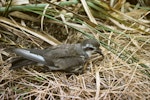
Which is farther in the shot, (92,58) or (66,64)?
(92,58)

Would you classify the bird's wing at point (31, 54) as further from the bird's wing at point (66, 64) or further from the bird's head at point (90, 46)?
the bird's head at point (90, 46)

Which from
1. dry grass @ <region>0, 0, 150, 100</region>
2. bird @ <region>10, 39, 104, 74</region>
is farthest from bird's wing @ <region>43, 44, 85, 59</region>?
dry grass @ <region>0, 0, 150, 100</region>

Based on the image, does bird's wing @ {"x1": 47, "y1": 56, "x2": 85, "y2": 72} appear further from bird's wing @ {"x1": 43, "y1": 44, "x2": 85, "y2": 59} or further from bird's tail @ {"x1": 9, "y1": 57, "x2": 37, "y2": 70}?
bird's tail @ {"x1": 9, "y1": 57, "x2": 37, "y2": 70}

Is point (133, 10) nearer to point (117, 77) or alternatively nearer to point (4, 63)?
point (117, 77)

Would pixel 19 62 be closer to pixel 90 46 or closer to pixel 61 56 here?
pixel 61 56

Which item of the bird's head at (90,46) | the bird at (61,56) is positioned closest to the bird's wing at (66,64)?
the bird at (61,56)

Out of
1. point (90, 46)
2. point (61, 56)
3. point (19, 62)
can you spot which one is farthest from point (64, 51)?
point (19, 62)

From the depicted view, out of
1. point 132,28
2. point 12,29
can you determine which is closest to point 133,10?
point 132,28
